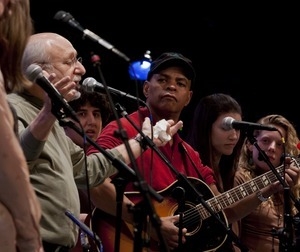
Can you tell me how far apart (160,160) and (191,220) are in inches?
16.5

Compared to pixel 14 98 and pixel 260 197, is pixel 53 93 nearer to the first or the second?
pixel 14 98

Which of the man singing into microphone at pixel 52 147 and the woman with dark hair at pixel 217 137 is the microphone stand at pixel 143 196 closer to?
the man singing into microphone at pixel 52 147

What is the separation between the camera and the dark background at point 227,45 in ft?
23.2

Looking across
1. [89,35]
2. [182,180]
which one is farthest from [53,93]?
[182,180]

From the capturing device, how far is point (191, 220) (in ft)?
12.9

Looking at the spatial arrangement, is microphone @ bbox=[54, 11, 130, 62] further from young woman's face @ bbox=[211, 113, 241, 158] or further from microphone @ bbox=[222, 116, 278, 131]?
A: young woman's face @ bbox=[211, 113, 241, 158]

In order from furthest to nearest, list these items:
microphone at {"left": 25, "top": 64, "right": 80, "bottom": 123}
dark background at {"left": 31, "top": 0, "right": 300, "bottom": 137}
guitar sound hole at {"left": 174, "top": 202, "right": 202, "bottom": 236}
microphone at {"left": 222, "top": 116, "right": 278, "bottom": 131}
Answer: dark background at {"left": 31, "top": 0, "right": 300, "bottom": 137} < guitar sound hole at {"left": 174, "top": 202, "right": 202, "bottom": 236} < microphone at {"left": 222, "top": 116, "right": 278, "bottom": 131} < microphone at {"left": 25, "top": 64, "right": 80, "bottom": 123}

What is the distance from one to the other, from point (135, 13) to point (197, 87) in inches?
41.8

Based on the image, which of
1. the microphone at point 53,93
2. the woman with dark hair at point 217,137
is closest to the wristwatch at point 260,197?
the woman with dark hair at point 217,137

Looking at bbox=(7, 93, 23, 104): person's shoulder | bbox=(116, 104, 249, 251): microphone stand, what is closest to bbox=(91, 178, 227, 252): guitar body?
bbox=(116, 104, 249, 251): microphone stand

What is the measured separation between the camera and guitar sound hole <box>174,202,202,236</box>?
391 centimetres

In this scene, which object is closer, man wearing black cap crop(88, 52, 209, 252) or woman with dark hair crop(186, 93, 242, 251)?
man wearing black cap crop(88, 52, 209, 252)

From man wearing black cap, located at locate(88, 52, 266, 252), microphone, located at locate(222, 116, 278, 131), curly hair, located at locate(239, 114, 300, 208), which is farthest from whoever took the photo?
curly hair, located at locate(239, 114, 300, 208)

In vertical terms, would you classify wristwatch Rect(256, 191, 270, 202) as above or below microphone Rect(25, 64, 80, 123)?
below
